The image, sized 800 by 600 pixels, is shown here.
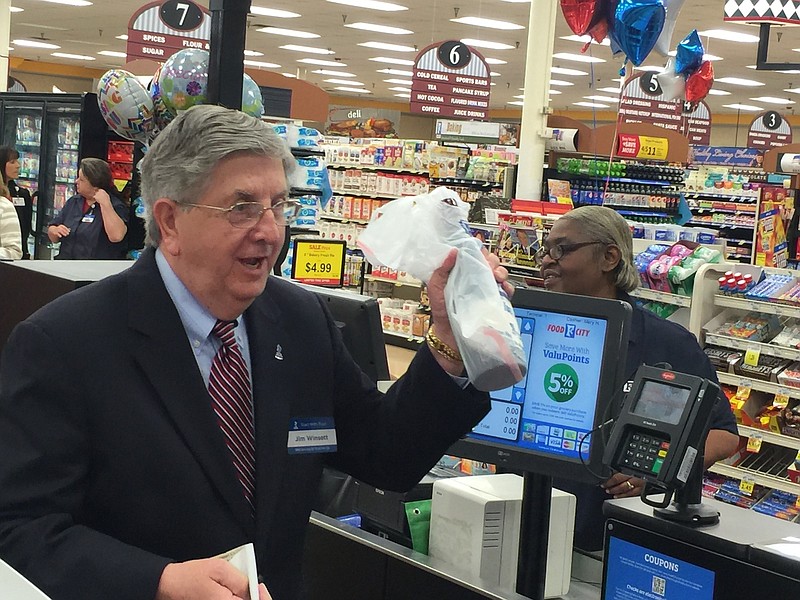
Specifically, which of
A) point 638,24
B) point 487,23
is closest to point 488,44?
point 487,23

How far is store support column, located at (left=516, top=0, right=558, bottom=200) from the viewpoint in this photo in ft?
32.9

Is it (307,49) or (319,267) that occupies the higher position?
(307,49)

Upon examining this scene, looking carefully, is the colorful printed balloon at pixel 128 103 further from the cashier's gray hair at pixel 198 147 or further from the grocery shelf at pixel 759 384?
the cashier's gray hair at pixel 198 147

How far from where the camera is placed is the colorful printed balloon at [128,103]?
524 cm

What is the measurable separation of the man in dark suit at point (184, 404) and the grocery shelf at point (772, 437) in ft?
13.0

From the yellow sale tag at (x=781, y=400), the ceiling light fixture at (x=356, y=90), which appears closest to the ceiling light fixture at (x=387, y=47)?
the ceiling light fixture at (x=356, y=90)

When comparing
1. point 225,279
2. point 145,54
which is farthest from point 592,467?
point 145,54

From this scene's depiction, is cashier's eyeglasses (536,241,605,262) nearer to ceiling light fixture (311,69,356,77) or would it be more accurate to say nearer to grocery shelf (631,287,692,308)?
grocery shelf (631,287,692,308)

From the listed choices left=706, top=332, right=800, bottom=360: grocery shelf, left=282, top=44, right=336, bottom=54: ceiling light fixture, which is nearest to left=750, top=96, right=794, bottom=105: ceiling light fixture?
left=282, top=44, right=336, bottom=54: ceiling light fixture

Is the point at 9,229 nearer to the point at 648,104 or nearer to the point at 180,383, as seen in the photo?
the point at 180,383

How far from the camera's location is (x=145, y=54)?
1116 centimetres

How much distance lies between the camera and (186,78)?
4.39m

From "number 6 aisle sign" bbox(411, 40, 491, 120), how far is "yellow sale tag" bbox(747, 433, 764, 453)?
7.57m

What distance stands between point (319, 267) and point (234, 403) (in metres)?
5.40
